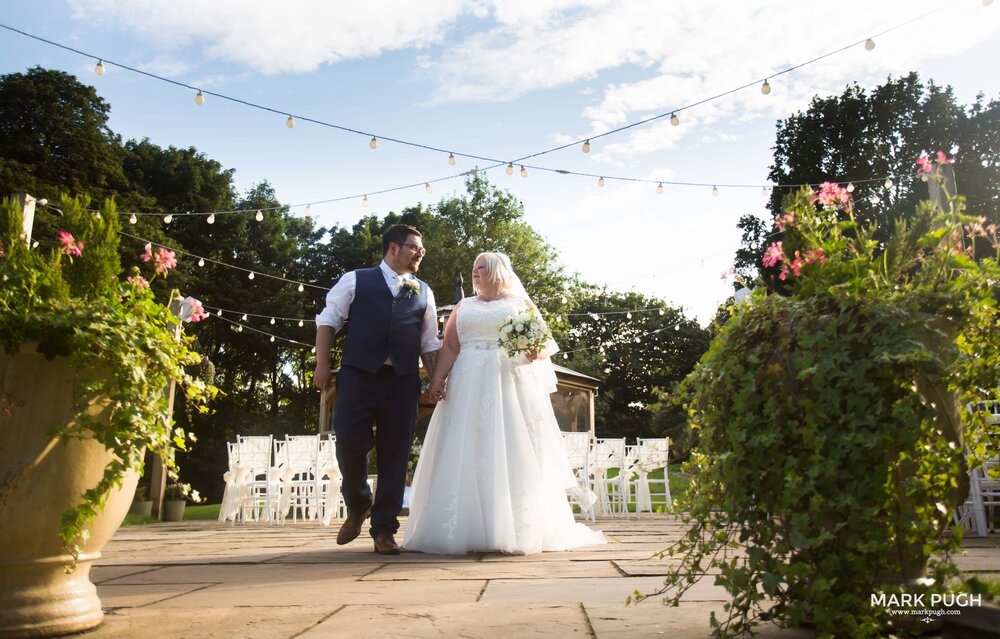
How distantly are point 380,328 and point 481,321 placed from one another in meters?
0.70

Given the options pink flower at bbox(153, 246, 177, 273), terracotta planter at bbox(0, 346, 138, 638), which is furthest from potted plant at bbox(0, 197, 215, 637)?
pink flower at bbox(153, 246, 177, 273)

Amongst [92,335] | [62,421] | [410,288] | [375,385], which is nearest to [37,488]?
[62,421]

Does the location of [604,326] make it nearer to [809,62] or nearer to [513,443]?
[809,62]

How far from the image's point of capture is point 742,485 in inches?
61.1

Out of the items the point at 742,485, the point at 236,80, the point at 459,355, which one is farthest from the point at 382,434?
the point at 236,80

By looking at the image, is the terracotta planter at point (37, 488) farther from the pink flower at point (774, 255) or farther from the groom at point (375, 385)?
the groom at point (375, 385)

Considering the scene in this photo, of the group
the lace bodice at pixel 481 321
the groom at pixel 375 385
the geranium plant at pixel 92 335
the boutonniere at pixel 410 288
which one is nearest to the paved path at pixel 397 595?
the groom at pixel 375 385

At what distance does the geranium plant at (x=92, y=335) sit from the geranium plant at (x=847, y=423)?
142 cm

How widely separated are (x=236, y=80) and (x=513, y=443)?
587 cm

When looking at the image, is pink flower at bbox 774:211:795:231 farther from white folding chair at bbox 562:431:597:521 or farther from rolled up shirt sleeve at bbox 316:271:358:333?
white folding chair at bbox 562:431:597:521

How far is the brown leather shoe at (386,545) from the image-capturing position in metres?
4.32

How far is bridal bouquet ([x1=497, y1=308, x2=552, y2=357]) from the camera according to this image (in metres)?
4.66

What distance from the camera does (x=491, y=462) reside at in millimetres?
4535

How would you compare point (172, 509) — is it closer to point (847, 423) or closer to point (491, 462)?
point (491, 462)
